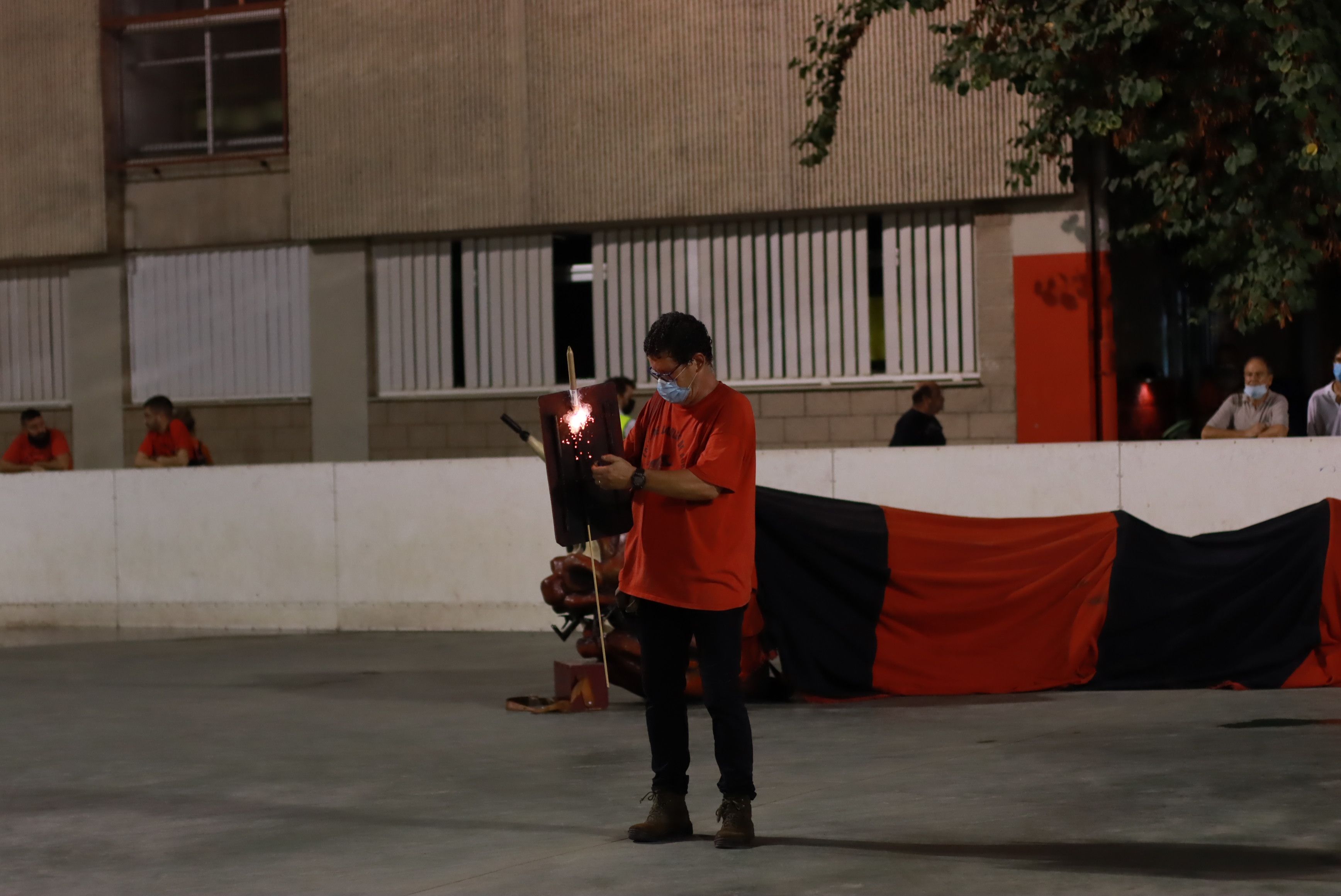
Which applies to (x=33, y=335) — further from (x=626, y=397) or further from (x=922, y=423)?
(x=922, y=423)

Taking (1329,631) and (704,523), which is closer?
(704,523)

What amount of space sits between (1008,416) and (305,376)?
784 centimetres

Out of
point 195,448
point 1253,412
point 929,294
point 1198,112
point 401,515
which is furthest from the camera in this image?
point 929,294

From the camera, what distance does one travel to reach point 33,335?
21781 millimetres

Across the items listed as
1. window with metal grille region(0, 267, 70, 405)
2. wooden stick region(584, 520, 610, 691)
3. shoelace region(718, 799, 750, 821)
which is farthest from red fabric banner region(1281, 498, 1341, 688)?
window with metal grille region(0, 267, 70, 405)

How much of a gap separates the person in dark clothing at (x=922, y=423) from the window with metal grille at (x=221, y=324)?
8.35 meters

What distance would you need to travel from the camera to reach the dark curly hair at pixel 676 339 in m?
5.91

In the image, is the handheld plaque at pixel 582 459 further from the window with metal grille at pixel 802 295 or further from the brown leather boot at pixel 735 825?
the window with metal grille at pixel 802 295

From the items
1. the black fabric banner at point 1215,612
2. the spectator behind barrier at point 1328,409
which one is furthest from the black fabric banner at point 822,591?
the spectator behind barrier at point 1328,409

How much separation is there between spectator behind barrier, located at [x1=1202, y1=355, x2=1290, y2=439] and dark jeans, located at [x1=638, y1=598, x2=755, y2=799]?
7.96m

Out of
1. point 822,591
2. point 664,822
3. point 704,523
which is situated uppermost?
point 704,523

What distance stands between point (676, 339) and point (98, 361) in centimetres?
1673

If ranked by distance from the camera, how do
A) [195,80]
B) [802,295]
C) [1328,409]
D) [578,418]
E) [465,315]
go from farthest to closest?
[195,80], [465,315], [802,295], [1328,409], [578,418]

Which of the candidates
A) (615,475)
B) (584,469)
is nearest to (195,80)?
(584,469)
